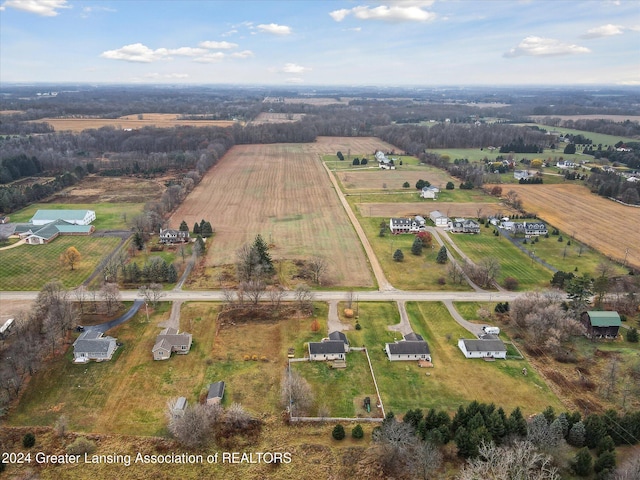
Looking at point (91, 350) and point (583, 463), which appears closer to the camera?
point (583, 463)

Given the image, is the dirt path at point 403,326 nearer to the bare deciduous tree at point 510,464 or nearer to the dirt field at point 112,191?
the bare deciduous tree at point 510,464

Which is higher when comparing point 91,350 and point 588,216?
point 588,216

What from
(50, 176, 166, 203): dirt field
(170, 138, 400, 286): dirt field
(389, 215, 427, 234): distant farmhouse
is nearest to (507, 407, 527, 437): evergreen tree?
(170, 138, 400, 286): dirt field

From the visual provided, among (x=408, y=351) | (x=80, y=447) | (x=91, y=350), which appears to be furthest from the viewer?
(x=408, y=351)

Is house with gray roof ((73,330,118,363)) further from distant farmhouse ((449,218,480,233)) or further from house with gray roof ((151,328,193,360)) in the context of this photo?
distant farmhouse ((449,218,480,233))

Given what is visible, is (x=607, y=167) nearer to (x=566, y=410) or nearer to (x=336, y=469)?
(x=566, y=410)

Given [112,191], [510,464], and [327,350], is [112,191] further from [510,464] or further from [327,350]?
[510,464]

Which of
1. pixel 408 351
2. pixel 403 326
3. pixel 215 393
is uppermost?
pixel 408 351

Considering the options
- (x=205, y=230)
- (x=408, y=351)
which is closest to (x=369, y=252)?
(x=408, y=351)
